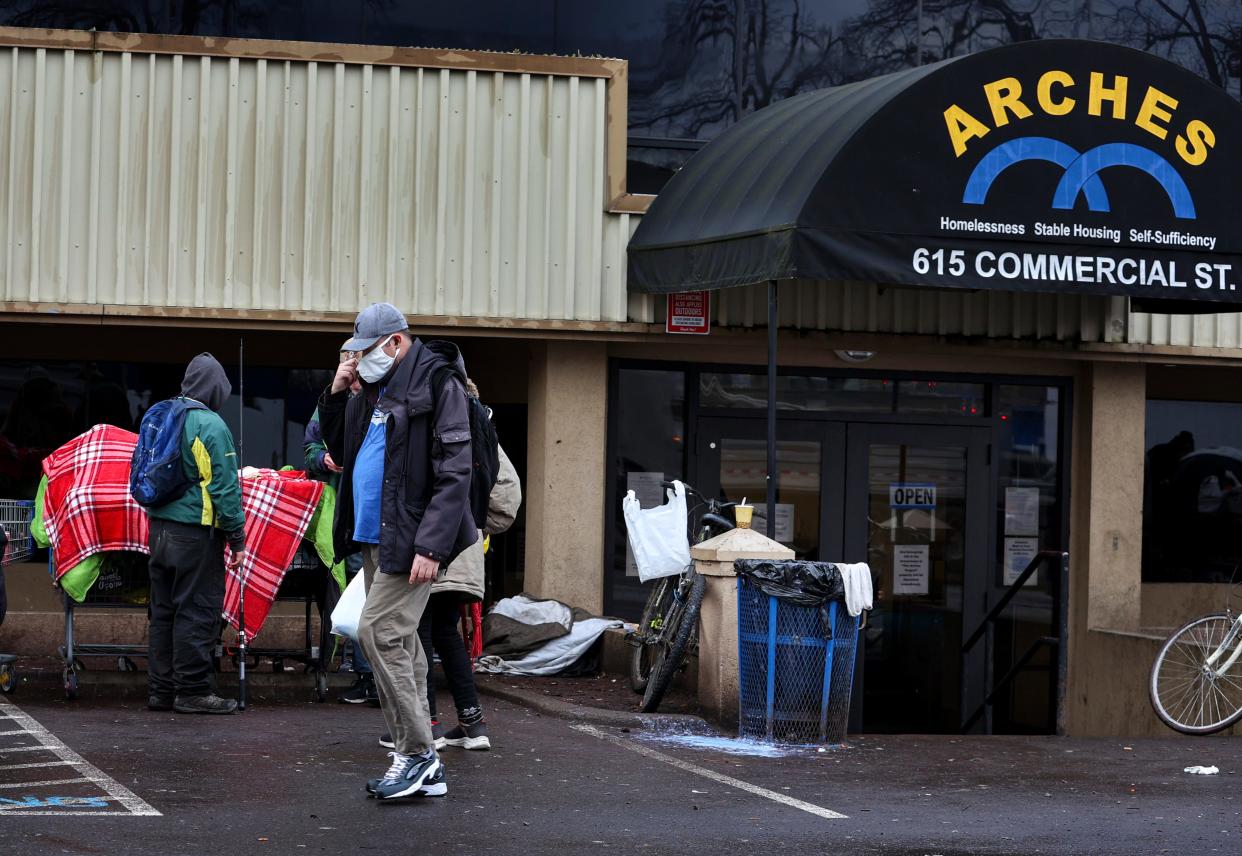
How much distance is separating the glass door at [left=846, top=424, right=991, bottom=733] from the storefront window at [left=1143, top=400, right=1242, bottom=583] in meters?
1.76

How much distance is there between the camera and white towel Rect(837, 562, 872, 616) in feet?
30.2

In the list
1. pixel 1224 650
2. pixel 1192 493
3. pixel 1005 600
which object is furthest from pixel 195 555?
pixel 1192 493

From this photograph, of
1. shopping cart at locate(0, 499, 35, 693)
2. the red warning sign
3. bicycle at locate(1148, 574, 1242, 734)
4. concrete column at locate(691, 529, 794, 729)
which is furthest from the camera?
the red warning sign

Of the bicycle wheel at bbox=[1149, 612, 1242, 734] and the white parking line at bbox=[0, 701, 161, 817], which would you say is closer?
the white parking line at bbox=[0, 701, 161, 817]

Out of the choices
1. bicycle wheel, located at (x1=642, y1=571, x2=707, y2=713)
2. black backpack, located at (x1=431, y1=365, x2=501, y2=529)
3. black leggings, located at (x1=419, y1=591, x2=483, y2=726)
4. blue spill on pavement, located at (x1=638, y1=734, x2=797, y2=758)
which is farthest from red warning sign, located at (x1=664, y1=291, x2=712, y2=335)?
black backpack, located at (x1=431, y1=365, x2=501, y2=529)

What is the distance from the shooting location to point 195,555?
9.54 m

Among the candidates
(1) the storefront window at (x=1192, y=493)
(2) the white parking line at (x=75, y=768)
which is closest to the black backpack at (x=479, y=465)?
(2) the white parking line at (x=75, y=768)

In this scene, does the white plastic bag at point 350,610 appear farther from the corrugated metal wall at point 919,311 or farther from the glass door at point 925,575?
the glass door at point 925,575

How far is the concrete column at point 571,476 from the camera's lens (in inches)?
508

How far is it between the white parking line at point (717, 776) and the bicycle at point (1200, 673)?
12.5 ft

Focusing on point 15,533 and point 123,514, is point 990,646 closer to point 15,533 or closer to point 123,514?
point 123,514

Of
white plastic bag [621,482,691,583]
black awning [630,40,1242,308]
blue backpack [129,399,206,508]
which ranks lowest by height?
white plastic bag [621,482,691,583]

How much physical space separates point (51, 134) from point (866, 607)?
676 centimetres

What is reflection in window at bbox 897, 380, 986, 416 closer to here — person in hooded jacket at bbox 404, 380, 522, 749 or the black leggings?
person in hooded jacket at bbox 404, 380, 522, 749
